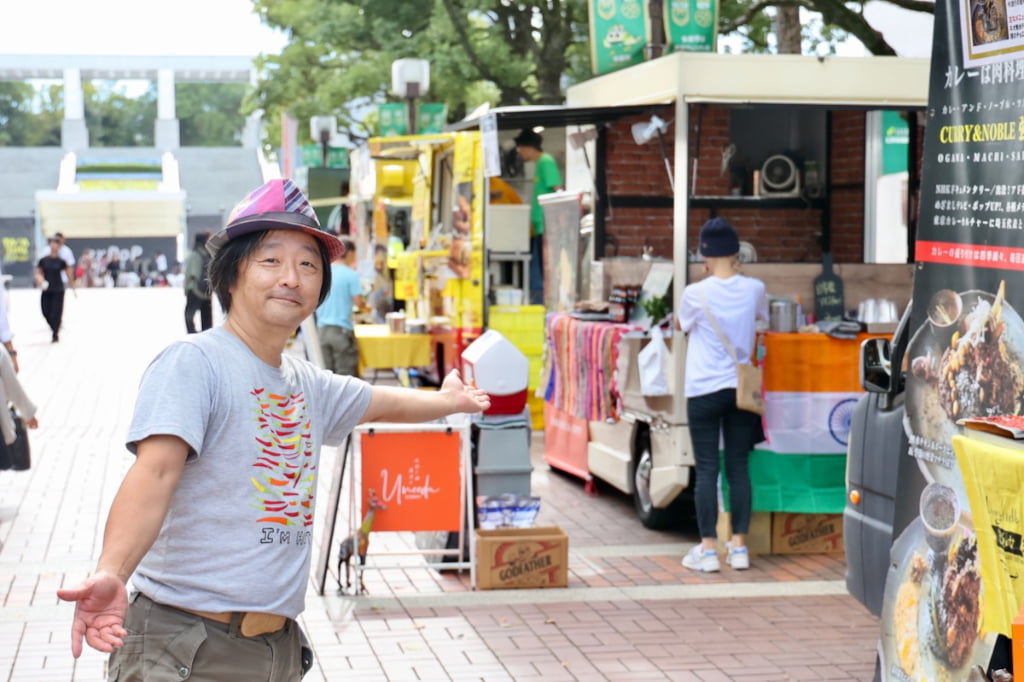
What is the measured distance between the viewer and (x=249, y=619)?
3.02 meters

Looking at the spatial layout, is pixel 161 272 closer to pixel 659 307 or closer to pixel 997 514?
pixel 659 307

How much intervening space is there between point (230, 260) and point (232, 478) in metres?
0.48

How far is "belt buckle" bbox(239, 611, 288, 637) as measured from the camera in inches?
119

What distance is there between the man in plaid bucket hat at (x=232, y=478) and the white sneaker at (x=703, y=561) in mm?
4999

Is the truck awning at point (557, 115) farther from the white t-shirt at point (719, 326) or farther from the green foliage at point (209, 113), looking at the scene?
the green foliage at point (209, 113)

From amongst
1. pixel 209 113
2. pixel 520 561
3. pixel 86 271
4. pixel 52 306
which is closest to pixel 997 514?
pixel 520 561

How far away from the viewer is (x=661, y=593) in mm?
7535

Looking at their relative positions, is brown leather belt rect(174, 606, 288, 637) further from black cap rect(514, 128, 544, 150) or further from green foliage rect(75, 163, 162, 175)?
green foliage rect(75, 163, 162, 175)

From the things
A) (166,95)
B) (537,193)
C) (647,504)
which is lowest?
(647,504)

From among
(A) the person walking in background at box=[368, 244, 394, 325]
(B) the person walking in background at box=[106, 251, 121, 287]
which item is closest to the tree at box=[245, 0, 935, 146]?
(A) the person walking in background at box=[368, 244, 394, 325]

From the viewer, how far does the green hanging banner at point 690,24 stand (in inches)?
376

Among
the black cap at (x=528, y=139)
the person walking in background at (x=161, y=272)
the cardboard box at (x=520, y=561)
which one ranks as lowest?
the cardboard box at (x=520, y=561)

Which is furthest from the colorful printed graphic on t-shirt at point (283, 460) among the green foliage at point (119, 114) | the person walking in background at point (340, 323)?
the green foliage at point (119, 114)

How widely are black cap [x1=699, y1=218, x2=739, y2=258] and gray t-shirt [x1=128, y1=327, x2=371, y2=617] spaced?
4.99 meters
